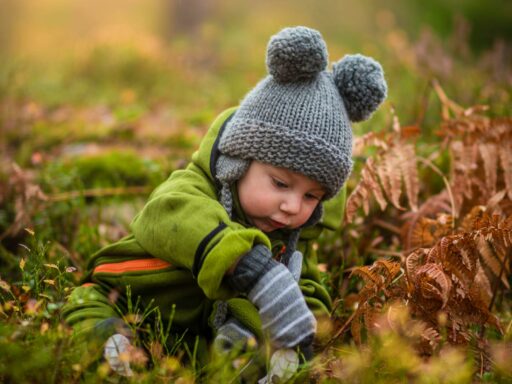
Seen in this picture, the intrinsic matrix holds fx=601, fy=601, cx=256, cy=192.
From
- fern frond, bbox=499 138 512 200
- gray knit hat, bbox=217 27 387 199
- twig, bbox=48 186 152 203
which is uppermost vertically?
gray knit hat, bbox=217 27 387 199

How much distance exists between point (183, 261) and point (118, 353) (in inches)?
16.9

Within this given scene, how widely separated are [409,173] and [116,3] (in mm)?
15934

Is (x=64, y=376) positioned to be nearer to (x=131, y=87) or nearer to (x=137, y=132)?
(x=137, y=132)

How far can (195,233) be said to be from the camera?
7.41ft

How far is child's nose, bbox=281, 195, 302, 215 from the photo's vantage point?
247cm

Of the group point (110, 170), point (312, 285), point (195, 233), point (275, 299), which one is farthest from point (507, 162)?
point (110, 170)

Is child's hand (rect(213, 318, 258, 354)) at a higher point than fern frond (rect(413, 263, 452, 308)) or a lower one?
lower

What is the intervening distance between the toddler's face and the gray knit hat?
0.13 ft

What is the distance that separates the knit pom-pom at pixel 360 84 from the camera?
8.77 ft

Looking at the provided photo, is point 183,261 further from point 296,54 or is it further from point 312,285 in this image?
point 296,54

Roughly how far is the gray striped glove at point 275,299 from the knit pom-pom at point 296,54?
0.82 m

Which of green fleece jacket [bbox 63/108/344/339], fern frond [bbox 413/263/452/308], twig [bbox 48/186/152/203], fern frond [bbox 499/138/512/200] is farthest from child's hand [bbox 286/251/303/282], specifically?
twig [bbox 48/186/152/203]

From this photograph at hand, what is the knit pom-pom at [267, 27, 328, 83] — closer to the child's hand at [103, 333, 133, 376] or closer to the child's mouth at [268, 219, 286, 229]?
the child's mouth at [268, 219, 286, 229]

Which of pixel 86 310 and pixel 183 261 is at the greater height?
pixel 183 261
